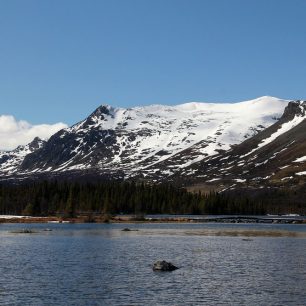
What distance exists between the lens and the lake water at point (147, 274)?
5653cm

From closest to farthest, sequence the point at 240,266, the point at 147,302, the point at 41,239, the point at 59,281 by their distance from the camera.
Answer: the point at 147,302, the point at 59,281, the point at 240,266, the point at 41,239

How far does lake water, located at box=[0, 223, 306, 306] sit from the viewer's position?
5653 cm

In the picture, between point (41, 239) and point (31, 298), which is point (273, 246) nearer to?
point (41, 239)

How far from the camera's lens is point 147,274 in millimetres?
71750

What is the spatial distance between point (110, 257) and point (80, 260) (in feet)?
20.5

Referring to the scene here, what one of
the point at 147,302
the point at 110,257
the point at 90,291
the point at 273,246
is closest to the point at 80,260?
the point at 110,257

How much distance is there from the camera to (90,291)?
59.7 metres

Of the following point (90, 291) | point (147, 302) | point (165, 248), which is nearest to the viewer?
point (147, 302)

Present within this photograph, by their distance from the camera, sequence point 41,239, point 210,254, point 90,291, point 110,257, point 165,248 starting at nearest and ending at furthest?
point 90,291
point 110,257
point 210,254
point 165,248
point 41,239

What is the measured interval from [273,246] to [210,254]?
2127 centimetres

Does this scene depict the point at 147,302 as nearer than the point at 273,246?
Yes

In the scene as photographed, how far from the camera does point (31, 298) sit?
5566cm

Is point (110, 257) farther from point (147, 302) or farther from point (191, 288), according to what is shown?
point (147, 302)

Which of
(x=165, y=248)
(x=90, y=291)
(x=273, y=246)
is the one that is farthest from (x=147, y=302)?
(x=273, y=246)
